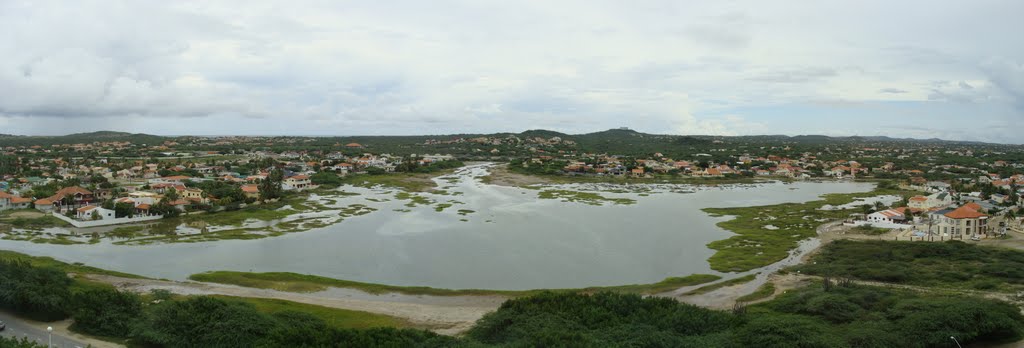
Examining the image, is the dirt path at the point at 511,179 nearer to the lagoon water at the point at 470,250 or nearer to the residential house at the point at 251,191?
the lagoon water at the point at 470,250

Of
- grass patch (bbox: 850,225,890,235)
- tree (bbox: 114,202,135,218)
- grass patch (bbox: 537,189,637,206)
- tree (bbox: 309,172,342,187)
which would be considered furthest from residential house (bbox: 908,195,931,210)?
tree (bbox: 114,202,135,218)

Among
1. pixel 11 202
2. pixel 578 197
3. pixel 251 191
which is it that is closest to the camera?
pixel 11 202

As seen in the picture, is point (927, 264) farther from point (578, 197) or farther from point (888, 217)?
point (578, 197)

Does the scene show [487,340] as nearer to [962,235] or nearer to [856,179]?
[962,235]

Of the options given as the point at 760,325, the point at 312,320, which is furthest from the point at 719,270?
the point at 312,320

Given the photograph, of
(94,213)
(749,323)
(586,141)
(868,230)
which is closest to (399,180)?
(94,213)

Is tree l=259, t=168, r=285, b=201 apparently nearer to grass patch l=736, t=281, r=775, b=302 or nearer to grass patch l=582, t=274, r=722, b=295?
grass patch l=582, t=274, r=722, b=295
